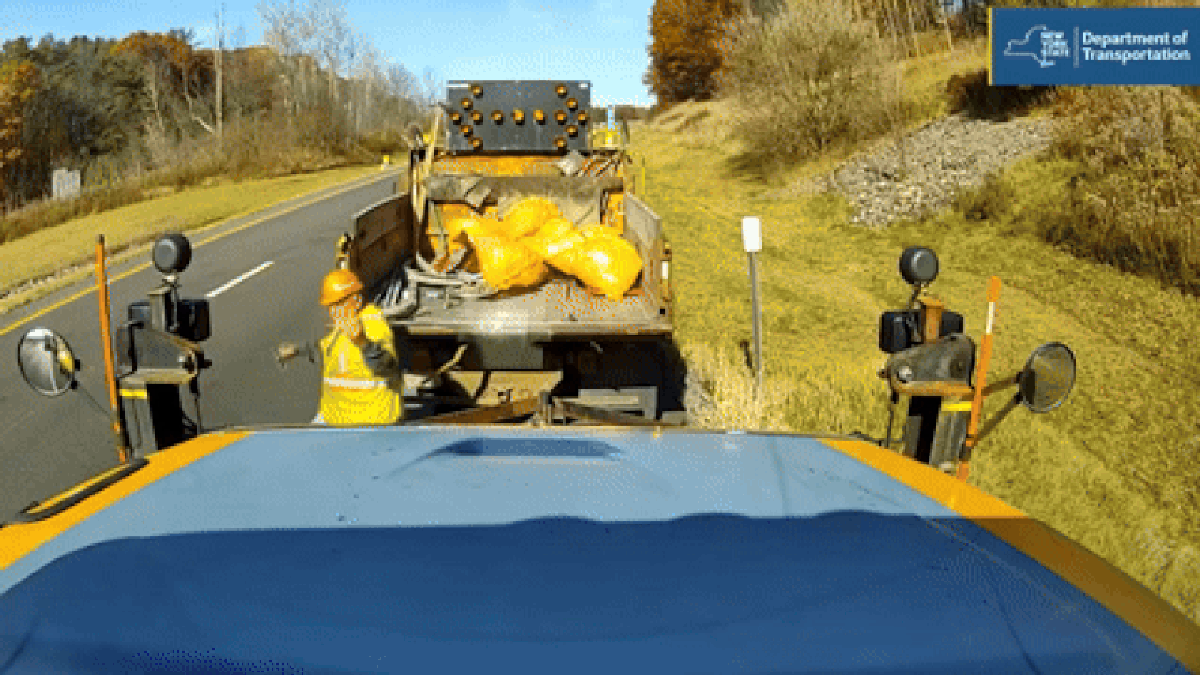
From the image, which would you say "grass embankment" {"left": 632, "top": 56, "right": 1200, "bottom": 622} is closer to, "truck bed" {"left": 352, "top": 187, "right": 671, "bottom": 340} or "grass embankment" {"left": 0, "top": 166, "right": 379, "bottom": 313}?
"truck bed" {"left": 352, "top": 187, "right": 671, "bottom": 340}

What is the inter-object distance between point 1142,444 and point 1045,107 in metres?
14.6

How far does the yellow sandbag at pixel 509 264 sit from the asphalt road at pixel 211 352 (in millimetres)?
2189

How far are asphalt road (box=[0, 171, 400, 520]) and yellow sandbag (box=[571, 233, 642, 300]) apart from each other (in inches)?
110

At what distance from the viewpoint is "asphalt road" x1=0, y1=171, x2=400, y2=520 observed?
6.84 meters

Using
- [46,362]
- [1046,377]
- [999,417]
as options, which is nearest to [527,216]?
[46,362]

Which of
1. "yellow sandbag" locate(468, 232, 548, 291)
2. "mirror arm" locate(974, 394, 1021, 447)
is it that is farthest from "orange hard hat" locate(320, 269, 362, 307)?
"mirror arm" locate(974, 394, 1021, 447)

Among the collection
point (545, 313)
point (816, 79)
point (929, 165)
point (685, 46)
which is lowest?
point (545, 313)

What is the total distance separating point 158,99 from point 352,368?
75.9 m

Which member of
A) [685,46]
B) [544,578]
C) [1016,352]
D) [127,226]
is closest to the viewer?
[544,578]

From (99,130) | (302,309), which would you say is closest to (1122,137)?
(302,309)

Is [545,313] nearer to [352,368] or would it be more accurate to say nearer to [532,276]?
[532,276]

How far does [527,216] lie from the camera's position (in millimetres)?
7691

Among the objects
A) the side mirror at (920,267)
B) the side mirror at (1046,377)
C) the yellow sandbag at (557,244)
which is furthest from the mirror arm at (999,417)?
the yellow sandbag at (557,244)

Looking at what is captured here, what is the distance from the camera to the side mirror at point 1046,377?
105 inches
